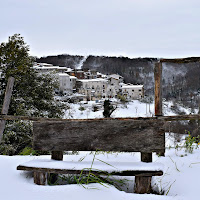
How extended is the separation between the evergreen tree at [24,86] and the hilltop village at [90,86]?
3082 centimetres

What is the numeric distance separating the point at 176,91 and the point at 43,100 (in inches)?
1653

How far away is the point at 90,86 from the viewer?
5466cm

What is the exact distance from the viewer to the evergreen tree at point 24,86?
34.3 feet

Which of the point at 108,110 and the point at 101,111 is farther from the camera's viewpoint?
the point at 101,111

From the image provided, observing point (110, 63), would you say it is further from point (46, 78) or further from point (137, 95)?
point (46, 78)

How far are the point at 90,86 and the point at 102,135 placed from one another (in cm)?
5276

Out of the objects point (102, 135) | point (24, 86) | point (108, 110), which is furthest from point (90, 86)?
point (102, 135)

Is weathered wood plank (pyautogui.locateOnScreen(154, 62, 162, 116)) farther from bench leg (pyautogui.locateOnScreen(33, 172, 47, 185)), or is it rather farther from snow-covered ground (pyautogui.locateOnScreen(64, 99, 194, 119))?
snow-covered ground (pyautogui.locateOnScreen(64, 99, 194, 119))

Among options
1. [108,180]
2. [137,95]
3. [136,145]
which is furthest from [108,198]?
[137,95]

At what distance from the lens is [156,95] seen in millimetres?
2434

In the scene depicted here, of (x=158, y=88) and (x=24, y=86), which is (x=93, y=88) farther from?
(x=158, y=88)

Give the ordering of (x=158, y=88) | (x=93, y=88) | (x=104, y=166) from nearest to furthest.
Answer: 1. (x=104, y=166)
2. (x=158, y=88)
3. (x=93, y=88)

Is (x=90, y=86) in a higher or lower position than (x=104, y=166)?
higher

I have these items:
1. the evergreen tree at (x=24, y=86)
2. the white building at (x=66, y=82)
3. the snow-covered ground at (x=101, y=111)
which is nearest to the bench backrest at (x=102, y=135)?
the snow-covered ground at (x=101, y=111)
